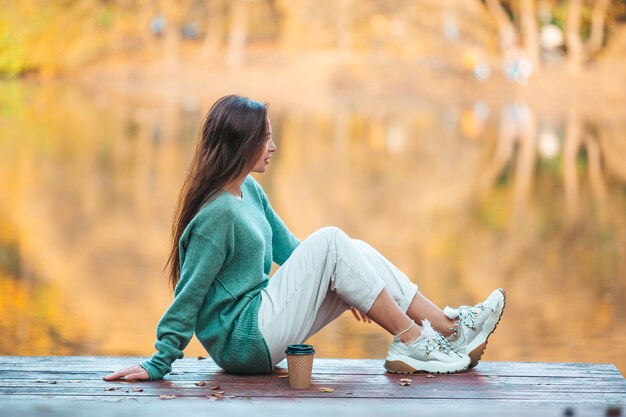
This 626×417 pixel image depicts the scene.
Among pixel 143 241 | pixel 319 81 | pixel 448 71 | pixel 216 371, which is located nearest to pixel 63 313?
pixel 143 241

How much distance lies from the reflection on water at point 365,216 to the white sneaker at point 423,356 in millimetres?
2285

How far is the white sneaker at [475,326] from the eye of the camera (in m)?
3.17

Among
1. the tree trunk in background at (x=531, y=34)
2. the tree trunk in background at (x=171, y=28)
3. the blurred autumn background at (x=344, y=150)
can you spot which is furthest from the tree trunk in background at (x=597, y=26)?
the tree trunk in background at (x=171, y=28)

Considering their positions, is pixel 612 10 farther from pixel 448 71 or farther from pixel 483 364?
pixel 483 364

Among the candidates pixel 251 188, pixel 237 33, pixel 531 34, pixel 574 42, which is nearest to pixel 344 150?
pixel 574 42

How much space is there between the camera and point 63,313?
6328 mm

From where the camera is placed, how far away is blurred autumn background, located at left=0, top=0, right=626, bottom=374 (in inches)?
261

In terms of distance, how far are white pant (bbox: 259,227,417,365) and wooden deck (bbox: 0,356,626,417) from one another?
0.14m

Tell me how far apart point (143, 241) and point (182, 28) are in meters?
29.2

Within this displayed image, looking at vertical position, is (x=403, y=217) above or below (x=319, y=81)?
below

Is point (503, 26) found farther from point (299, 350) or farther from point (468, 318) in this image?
point (299, 350)

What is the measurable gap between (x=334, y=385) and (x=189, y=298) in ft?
1.41

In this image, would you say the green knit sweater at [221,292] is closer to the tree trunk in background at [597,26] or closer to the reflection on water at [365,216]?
the reflection on water at [365,216]

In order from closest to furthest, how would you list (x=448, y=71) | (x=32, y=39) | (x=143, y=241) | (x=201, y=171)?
(x=201, y=171)
(x=143, y=241)
(x=448, y=71)
(x=32, y=39)
